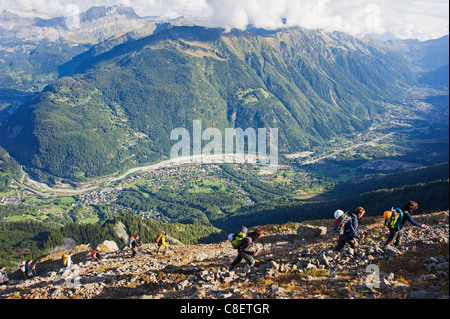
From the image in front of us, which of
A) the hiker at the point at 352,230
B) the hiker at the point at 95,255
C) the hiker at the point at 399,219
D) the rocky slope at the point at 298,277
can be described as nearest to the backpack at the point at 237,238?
the rocky slope at the point at 298,277

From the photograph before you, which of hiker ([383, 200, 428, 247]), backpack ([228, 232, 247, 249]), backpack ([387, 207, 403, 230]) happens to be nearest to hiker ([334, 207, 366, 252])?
hiker ([383, 200, 428, 247])

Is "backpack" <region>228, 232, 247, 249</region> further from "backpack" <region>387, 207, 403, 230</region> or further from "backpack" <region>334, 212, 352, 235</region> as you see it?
"backpack" <region>387, 207, 403, 230</region>

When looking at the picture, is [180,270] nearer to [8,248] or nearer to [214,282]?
[214,282]

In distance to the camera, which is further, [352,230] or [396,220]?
[396,220]

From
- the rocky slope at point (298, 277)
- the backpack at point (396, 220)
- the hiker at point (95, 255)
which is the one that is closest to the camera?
the rocky slope at point (298, 277)

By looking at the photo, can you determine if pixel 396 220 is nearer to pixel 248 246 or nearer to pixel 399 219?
pixel 399 219

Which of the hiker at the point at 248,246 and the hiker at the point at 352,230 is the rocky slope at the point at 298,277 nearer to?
the hiker at the point at 352,230

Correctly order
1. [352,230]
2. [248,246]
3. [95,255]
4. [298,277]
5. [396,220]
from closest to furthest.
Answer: [298,277] → [352,230] → [396,220] → [248,246] → [95,255]

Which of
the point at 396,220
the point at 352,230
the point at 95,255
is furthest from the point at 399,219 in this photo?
the point at 95,255
